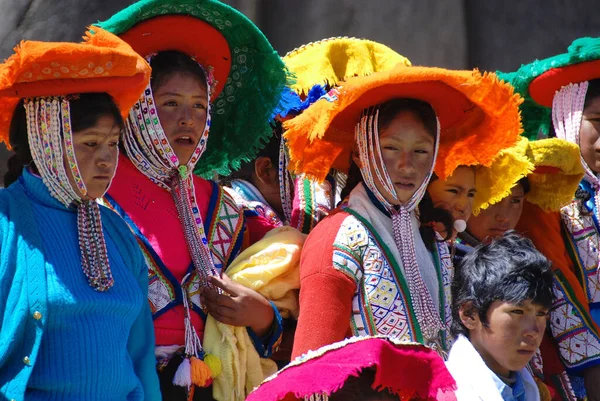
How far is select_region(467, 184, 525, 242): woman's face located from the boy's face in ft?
3.03

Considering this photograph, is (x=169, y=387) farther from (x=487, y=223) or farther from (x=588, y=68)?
(x=588, y=68)

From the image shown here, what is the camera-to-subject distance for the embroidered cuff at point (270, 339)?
4.05m

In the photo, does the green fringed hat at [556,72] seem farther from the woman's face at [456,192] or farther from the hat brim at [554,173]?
the woman's face at [456,192]

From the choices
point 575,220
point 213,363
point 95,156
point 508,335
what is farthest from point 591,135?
point 95,156

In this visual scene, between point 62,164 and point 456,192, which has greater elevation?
point 456,192

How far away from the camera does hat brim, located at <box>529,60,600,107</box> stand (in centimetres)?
514

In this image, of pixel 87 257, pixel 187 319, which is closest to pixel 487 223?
pixel 187 319

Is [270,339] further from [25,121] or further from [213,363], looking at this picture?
[25,121]

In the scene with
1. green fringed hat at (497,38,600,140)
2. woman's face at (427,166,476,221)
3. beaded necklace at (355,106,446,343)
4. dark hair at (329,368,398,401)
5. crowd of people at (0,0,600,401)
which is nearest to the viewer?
dark hair at (329,368,398,401)

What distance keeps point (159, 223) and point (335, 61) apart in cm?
140

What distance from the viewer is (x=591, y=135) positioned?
204 inches

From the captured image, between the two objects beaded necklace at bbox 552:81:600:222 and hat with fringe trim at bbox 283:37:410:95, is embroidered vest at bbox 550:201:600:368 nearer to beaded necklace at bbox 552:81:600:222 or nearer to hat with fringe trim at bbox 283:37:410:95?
beaded necklace at bbox 552:81:600:222

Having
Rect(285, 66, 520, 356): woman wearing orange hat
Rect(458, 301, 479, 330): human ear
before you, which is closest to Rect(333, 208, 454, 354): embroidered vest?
Rect(285, 66, 520, 356): woman wearing orange hat

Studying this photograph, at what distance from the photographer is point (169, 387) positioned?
391 centimetres
